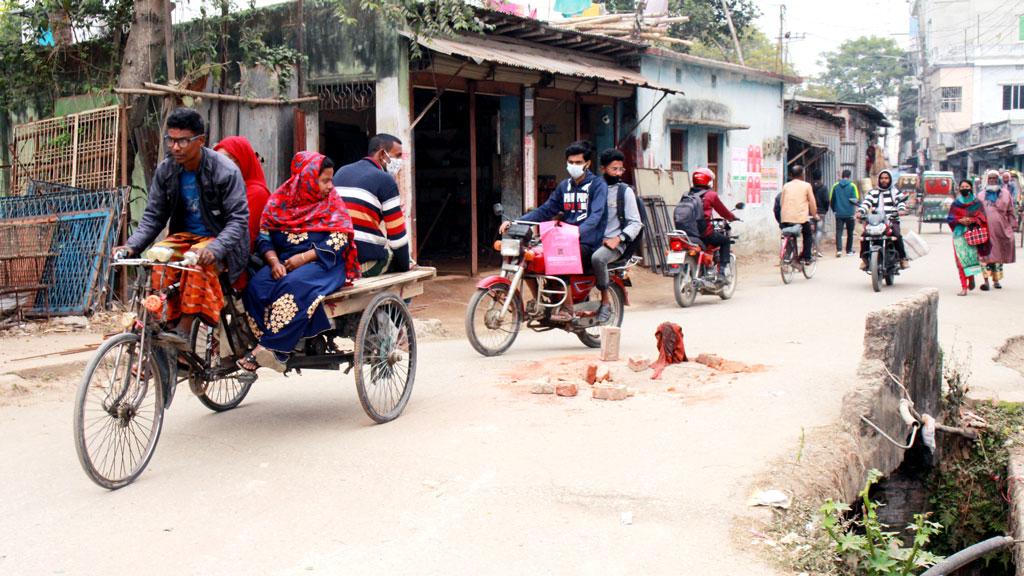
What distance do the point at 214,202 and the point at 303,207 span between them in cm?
A: 60

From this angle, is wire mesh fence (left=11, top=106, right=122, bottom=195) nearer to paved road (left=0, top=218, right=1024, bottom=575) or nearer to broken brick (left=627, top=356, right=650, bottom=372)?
paved road (left=0, top=218, right=1024, bottom=575)

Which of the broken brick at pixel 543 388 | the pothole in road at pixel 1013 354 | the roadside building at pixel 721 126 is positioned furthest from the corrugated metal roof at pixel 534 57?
the pothole in road at pixel 1013 354

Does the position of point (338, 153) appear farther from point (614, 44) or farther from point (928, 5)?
point (928, 5)

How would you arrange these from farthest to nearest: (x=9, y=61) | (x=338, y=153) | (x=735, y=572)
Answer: (x=338, y=153), (x=9, y=61), (x=735, y=572)

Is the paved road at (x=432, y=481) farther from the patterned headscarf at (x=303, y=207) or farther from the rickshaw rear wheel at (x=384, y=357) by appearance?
the patterned headscarf at (x=303, y=207)

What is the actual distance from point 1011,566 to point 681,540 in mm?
3457

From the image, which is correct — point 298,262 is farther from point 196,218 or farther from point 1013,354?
→ point 1013,354

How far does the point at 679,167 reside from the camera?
19.6m

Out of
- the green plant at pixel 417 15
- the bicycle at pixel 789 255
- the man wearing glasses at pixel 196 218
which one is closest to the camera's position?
the man wearing glasses at pixel 196 218

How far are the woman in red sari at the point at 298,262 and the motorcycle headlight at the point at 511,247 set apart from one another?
9.44 ft

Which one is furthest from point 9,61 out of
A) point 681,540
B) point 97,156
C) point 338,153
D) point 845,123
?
point 845,123

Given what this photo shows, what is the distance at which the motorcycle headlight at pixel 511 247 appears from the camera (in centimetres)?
845

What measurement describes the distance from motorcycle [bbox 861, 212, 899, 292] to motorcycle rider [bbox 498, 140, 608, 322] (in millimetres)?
6732

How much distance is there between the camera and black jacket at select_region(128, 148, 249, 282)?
4.98 metres
